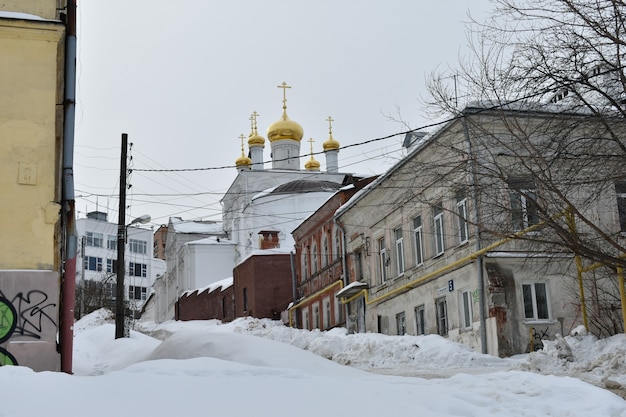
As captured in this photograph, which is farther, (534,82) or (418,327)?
(418,327)

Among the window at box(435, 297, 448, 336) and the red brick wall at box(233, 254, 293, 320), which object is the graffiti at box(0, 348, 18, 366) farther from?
the red brick wall at box(233, 254, 293, 320)

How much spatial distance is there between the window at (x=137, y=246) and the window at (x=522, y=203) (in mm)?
88350

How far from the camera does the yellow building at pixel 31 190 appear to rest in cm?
1330

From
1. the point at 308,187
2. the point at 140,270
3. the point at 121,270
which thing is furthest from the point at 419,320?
the point at 140,270

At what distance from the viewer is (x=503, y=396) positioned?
28.7 feet

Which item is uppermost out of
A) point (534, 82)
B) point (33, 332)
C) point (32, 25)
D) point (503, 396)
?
point (32, 25)

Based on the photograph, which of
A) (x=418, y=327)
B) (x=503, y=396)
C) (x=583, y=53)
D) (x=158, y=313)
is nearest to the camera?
(x=503, y=396)

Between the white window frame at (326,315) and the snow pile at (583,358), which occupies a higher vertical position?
the white window frame at (326,315)

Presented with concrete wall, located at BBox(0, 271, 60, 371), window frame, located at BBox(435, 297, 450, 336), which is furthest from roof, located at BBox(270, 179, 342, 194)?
concrete wall, located at BBox(0, 271, 60, 371)

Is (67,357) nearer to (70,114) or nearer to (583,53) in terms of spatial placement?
(70,114)

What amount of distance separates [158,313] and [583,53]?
6501 cm

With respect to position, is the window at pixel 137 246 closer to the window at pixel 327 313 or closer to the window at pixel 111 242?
the window at pixel 111 242

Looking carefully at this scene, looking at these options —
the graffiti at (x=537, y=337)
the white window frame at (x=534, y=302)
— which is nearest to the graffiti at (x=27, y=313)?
the graffiti at (x=537, y=337)

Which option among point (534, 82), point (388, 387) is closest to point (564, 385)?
point (388, 387)
